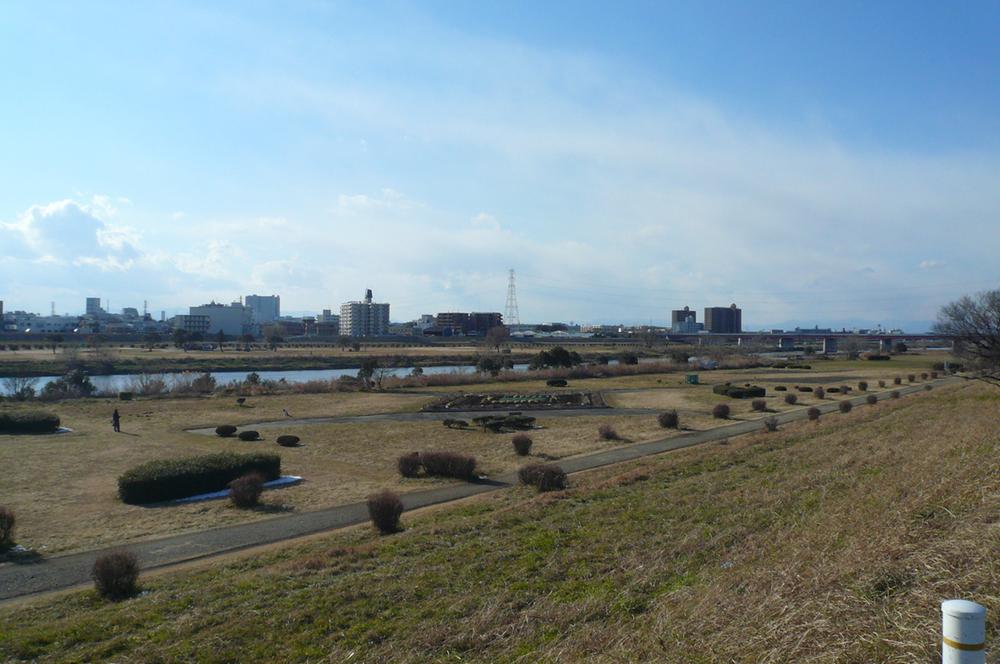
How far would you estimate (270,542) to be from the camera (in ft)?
53.2

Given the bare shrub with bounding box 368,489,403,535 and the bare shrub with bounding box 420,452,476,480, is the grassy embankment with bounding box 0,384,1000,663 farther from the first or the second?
the bare shrub with bounding box 420,452,476,480

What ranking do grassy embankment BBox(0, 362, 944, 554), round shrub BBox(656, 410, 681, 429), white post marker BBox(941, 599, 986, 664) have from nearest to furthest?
white post marker BBox(941, 599, 986, 664) → grassy embankment BBox(0, 362, 944, 554) → round shrub BBox(656, 410, 681, 429)

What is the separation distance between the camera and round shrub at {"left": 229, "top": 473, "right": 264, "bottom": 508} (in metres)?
20.7

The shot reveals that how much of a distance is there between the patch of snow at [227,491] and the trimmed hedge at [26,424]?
20053mm

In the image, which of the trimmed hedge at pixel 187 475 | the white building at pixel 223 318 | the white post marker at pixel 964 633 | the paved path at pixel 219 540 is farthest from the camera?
the white building at pixel 223 318

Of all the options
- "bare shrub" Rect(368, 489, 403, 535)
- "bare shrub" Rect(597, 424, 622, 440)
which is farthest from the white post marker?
"bare shrub" Rect(597, 424, 622, 440)

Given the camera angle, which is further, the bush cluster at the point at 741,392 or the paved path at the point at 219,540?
the bush cluster at the point at 741,392

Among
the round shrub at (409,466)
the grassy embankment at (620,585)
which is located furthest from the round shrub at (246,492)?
the grassy embankment at (620,585)

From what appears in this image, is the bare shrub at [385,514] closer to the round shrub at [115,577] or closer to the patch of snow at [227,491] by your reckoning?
the round shrub at [115,577]

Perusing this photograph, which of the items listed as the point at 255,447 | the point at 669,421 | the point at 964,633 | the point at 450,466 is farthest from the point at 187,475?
the point at 964,633

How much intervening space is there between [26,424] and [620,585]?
128ft

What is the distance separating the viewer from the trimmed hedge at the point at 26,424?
37.0m

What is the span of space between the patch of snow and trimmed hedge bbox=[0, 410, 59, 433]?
20053 millimetres

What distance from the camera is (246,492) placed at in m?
20.7
